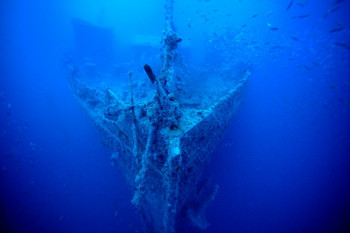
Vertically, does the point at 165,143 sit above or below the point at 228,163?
below

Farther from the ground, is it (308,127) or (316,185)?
(308,127)

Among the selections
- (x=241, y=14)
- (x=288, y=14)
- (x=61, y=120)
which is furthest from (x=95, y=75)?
(x=288, y=14)

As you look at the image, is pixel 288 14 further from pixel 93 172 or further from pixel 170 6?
pixel 93 172

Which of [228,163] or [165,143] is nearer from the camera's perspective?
[165,143]

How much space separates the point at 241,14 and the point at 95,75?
4321cm

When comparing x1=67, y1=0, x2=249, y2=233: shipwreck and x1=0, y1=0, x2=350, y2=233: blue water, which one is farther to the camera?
x1=0, y1=0, x2=350, y2=233: blue water

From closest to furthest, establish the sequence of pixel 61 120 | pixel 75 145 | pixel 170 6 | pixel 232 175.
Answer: pixel 232 175, pixel 170 6, pixel 75 145, pixel 61 120

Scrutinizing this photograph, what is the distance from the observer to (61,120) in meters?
11.2

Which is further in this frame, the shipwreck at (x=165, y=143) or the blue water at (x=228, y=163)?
the blue water at (x=228, y=163)

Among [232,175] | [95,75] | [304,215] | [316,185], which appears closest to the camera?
[304,215]

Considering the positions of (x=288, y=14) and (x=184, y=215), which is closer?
(x=184, y=215)

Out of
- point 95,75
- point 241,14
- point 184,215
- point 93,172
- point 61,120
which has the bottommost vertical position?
point 184,215

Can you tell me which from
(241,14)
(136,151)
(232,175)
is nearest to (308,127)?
(232,175)

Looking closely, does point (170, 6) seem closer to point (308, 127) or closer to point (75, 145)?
point (75, 145)
